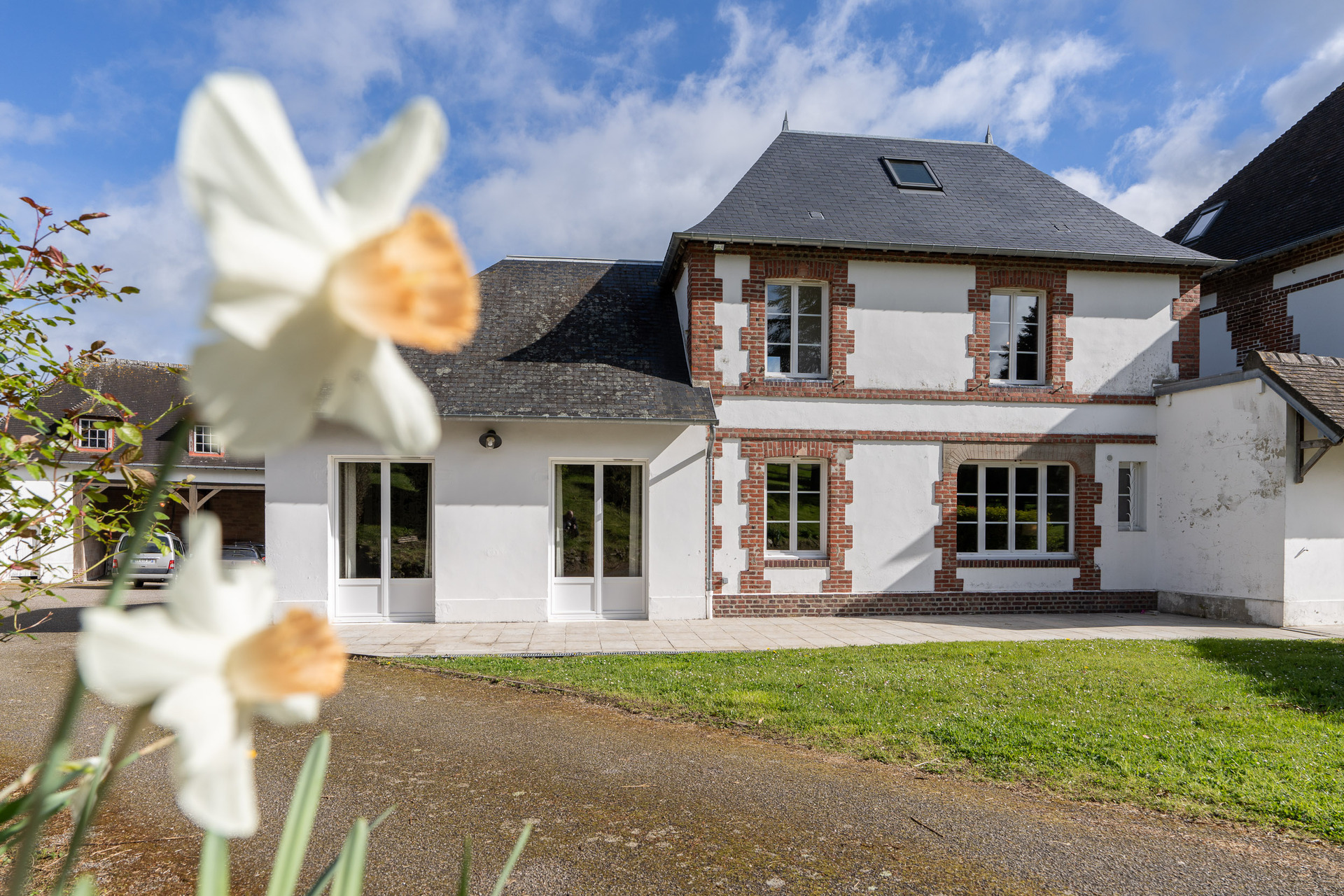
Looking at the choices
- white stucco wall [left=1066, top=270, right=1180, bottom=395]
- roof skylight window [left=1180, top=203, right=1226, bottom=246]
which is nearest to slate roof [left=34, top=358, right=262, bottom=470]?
white stucco wall [left=1066, top=270, right=1180, bottom=395]

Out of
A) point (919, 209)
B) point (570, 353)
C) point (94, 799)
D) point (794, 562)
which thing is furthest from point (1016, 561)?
point (94, 799)

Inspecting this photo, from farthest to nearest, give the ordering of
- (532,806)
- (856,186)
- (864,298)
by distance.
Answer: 1. (856,186)
2. (864,298)
3. (532,806)

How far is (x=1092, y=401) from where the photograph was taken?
12.3 metres

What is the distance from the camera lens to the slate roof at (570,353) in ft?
35.1

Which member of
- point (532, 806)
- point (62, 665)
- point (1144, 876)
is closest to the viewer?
point (1144, 876)

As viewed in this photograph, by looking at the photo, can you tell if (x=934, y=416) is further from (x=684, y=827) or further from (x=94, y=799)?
(x=94, y=799)

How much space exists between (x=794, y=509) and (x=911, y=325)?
138 inches

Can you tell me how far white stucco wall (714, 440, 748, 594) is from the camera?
37.0 feet

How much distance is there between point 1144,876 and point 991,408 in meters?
9.41

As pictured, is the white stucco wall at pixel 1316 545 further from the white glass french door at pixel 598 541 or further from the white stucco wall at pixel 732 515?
the white glass french door at pixel 598 541

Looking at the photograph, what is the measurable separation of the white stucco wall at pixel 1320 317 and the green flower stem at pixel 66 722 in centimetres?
1599

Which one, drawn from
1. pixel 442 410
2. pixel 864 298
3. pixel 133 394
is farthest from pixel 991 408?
pixel 133 394

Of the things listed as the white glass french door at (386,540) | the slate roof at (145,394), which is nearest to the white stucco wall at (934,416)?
the white glass french door at (386,540)

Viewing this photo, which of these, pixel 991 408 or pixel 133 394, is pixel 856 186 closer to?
pixel 991 408
